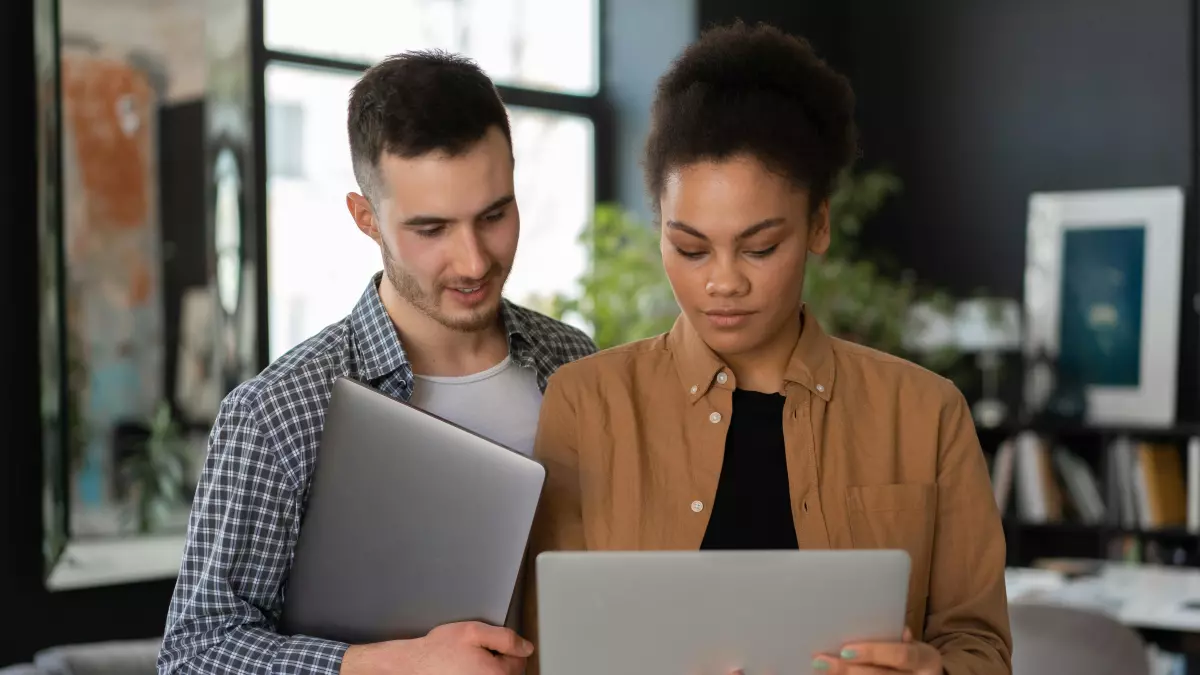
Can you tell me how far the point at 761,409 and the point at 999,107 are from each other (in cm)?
511

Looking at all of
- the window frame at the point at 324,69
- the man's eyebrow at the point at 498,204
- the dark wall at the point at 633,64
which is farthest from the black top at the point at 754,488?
the dark wall at the point at 633,64

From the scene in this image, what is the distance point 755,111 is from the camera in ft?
4.92

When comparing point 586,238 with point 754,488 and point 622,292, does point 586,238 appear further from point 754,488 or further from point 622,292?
point 754,488

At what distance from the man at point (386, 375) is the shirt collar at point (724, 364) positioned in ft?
0.87

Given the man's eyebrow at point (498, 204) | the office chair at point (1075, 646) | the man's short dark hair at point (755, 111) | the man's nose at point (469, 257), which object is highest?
the man's short dark hair at point (755, 111)

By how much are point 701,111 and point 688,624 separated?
1.89ft

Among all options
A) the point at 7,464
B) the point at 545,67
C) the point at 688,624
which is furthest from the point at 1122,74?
the point at 688,624

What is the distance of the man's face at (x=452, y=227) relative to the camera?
1616mm

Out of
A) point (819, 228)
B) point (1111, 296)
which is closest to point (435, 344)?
point (819, 228)

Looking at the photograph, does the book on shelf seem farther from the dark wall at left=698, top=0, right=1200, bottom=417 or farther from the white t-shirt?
the white t-shirt

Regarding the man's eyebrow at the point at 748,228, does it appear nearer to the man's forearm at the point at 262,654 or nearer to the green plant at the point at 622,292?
the man's forearm at the point at 262,654

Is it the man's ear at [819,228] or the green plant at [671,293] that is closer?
the man's ear at [819,228]

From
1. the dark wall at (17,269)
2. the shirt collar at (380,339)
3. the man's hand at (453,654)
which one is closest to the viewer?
the man's hand at (453,654)

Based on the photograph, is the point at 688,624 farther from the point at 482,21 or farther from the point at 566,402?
the point at 482,21
